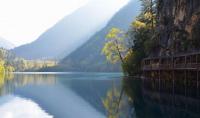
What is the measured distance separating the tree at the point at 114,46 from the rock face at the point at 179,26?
20422 millimetres

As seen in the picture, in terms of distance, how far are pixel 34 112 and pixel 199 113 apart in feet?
60.0

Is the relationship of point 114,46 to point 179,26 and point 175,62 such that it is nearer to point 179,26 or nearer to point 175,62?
point 179,26

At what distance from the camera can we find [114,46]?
121 metres

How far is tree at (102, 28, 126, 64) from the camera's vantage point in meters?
120

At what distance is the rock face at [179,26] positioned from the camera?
255ft

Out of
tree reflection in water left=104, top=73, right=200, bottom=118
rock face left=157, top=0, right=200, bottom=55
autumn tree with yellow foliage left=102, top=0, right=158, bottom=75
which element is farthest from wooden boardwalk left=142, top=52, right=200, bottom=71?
autumn tree with yellow foliage left=102, top=0, right=158, bottom=75

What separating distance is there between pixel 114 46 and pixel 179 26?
37184 millimetres

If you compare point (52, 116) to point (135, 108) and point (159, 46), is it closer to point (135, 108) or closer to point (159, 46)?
point (135, 108)

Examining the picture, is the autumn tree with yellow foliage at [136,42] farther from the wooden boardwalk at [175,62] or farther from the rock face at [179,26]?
the wooden boardwalk at [175,62]

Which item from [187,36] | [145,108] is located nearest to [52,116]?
[145,108]

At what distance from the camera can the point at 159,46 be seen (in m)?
96.2

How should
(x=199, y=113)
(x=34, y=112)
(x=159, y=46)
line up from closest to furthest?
(x=199, y=113)
(x=34, y=112)
(x=159, y=46)

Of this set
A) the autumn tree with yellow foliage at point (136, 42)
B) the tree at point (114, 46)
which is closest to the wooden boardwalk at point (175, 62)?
the autumn tree with yellow foliage at point (136, 42)

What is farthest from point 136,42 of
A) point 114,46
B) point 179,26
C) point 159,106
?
point 159,106
